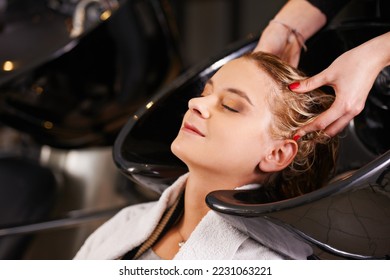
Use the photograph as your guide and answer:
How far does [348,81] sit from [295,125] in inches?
3.0

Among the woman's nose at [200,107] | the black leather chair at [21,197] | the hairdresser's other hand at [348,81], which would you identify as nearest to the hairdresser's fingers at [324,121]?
the hairdresser's other hand at [348,81]

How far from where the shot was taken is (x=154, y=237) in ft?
2.62

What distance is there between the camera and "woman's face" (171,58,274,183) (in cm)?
70

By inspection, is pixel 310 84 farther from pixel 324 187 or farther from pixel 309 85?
pixel 324 187

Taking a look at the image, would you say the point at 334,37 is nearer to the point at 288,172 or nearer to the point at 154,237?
the point at 288,172

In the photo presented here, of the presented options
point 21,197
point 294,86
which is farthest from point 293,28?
point 21,197

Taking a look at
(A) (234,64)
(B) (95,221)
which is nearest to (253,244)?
(A) (234,64)

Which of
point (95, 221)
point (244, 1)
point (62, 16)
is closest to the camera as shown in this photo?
point (95, 221)

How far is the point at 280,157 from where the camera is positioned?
0.71m

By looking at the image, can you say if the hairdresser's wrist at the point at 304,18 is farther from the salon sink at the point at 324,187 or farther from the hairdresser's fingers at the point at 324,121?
the hairdresser's fingers at the point at 324,121

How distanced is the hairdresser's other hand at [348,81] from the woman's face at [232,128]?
0.13ft

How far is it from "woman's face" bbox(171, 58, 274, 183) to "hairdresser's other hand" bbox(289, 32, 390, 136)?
0.04m

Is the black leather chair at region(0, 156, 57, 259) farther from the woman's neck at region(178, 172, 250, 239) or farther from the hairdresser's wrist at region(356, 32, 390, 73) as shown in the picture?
the hairdresser's wrist at region(356, 32, 390, 73)
